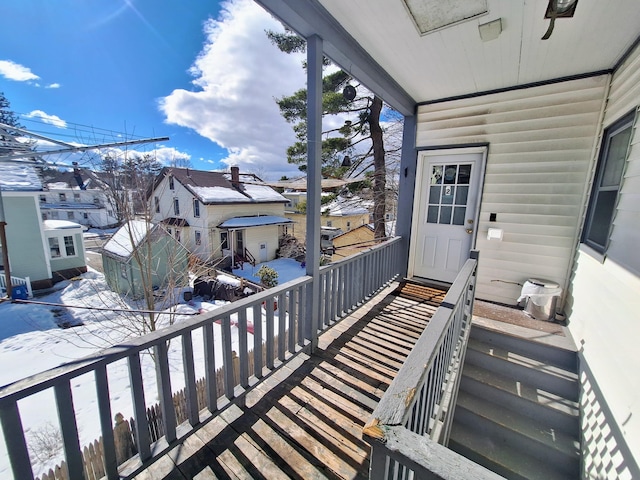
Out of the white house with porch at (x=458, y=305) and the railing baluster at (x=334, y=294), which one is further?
the railing baluster at (x=334, y=294)

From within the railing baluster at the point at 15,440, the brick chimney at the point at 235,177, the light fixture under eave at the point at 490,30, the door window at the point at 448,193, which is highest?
the light fixture under eave at the point at 490,30

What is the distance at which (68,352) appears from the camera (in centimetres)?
578

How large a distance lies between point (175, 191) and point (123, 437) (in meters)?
13.2

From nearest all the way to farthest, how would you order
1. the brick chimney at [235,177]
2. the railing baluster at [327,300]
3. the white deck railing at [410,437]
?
1. the white deck railing at [410,437]
2. the railing baluster at [327,300]
3. the brick chimney at [235,177]

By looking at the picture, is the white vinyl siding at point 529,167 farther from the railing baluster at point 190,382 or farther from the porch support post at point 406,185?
the railing baluster at point 190,382

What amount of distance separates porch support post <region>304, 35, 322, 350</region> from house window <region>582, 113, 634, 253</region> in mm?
2452

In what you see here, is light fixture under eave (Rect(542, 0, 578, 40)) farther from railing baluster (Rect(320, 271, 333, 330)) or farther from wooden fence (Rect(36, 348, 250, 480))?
wooden fence (Rect(36, 348, 250, 480))

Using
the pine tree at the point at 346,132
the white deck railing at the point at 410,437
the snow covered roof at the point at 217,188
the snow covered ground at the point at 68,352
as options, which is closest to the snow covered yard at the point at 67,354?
the snow covered ground at the point at 68,352

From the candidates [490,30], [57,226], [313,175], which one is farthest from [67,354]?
[490,30]

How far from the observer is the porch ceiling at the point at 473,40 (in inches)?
71.7

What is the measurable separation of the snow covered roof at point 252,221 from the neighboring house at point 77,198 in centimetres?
446

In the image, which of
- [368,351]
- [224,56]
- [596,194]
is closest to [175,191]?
[224,56]

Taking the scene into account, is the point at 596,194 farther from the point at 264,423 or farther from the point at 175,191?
the point at 175,191

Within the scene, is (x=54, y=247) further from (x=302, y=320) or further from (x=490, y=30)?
(x=490, y=30)
